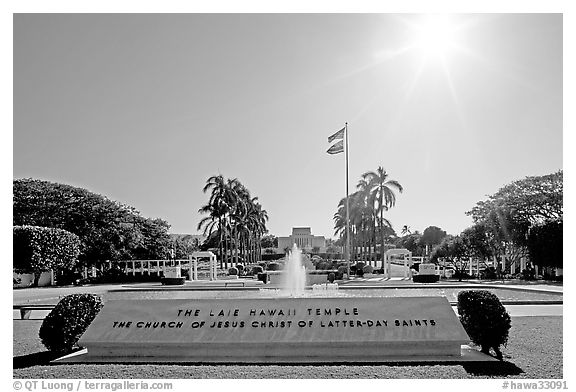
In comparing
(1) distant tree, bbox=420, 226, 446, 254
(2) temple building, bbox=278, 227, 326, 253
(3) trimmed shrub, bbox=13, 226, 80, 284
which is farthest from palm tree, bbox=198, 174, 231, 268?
(2) temple building, bbox=278, 227, 326, 253

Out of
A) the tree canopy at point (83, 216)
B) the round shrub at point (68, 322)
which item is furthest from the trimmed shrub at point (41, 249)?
the round shrub at point (68, 322)

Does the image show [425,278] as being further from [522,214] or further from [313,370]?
[313,370]

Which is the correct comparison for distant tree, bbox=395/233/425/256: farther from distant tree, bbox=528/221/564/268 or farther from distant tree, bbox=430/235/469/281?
distant tree, bbox=528/221/564/268

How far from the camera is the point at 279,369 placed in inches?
319

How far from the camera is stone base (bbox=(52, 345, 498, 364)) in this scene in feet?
28.1

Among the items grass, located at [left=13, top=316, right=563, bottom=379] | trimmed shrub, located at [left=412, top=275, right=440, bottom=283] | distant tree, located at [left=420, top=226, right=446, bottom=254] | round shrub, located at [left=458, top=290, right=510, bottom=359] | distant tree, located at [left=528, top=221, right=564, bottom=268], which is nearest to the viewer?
grass, located at [left=13, top=316, right=563, bottom=379]

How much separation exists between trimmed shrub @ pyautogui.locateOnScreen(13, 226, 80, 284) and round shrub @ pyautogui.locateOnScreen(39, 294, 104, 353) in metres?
25.8

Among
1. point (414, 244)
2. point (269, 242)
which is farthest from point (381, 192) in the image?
point (269, 242)

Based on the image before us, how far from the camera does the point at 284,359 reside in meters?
8.71

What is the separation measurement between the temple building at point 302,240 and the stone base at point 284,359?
98831 mm

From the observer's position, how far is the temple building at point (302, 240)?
110 metres

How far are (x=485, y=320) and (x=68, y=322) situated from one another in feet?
23.0
